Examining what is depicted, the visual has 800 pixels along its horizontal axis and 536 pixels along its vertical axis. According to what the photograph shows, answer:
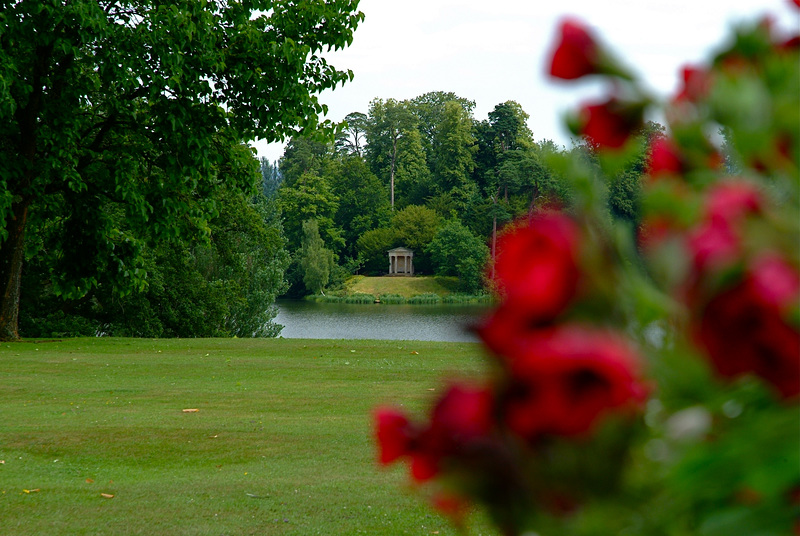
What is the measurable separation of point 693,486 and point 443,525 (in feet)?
17.6

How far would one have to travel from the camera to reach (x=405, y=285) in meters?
59.1

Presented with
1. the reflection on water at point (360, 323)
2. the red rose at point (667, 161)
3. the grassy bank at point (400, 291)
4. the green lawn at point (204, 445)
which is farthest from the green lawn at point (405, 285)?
the red rose at point (667, 161)

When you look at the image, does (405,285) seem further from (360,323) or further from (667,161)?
(667,161)

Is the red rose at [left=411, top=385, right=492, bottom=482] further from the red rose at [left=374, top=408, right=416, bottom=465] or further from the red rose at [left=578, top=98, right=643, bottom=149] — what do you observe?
the red rose at [left=578, top=98, right=643, bottom=149]

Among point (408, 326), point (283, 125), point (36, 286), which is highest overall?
point (283, 125)

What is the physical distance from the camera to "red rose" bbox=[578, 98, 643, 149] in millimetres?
518

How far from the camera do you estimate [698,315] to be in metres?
0.42

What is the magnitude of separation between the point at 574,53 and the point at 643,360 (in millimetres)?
181

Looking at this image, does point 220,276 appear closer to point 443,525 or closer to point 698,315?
point 443,525

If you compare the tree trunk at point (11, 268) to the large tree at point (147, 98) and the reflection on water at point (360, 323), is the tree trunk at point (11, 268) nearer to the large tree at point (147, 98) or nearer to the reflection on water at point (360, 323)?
the large tree at point (147, 98)

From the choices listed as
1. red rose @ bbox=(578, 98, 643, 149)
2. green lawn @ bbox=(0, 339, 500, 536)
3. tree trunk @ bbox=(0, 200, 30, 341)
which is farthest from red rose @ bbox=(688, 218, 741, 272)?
tree trunk @ bbox=(0, 200, 30, 341)

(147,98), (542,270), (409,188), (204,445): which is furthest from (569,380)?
(409,188)

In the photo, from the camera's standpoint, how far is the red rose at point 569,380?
13.9 inches

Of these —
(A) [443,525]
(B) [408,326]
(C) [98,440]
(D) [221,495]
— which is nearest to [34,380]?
(C) [98,440]
